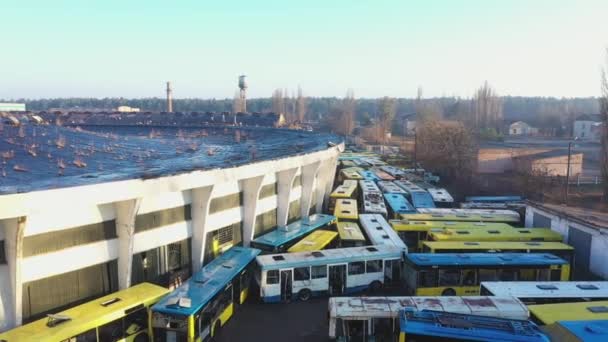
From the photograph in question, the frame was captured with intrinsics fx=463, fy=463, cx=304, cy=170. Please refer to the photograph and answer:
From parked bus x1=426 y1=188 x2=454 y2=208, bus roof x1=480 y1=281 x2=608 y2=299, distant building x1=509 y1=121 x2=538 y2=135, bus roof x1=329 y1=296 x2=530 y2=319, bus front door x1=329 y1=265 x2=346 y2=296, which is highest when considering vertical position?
distant building x1=509 y1=121 x2=538 y2=135

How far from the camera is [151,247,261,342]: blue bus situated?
436 inches

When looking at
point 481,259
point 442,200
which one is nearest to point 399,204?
point 442,200

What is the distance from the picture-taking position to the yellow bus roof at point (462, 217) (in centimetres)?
2195

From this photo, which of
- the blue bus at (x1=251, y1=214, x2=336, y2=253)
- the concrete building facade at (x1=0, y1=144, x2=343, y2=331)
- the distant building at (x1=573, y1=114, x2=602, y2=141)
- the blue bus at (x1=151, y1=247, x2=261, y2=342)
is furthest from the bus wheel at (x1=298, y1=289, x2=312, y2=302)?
the distant building at (x1=573, y1=114, x2=602, y2=141)

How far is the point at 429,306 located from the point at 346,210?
1214 centimetres

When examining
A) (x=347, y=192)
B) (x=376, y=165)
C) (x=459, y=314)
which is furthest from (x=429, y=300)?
(x=376, y=165)

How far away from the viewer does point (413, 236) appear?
20562 millimetres

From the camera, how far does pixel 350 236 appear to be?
759 inches

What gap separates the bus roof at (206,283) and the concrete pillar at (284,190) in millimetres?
4803

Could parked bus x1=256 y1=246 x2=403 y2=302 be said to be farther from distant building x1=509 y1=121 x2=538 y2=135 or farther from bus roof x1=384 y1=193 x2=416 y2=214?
distant building x1=509 y1=121 x2=538 y2=135

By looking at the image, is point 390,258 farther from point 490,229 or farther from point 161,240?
point 161,240

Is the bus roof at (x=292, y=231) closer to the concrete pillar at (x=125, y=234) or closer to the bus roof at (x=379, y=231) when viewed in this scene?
the bus roof at (x=379, y=231)

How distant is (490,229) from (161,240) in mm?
13535

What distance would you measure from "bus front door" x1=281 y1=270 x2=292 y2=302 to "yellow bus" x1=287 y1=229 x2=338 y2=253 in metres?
2.13
